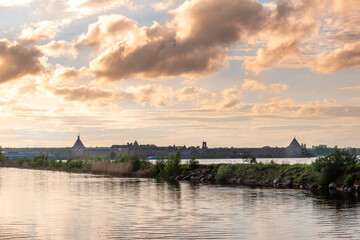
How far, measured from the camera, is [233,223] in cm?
2639

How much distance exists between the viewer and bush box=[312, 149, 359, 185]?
5059 cm

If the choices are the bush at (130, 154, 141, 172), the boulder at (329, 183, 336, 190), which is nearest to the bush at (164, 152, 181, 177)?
the bush at (130, 154, 141, 172)

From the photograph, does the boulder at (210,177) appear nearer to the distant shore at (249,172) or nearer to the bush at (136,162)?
the distant shore at (249,172)

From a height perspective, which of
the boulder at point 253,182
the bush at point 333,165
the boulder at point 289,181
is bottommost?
the boulder at point 253,182

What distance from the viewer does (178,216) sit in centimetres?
2925

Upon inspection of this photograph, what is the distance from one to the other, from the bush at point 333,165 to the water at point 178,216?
7.17m

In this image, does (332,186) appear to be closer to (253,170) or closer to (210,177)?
(253,170)

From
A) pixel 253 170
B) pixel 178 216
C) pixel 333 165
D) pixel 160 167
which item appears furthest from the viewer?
pixel 160 167

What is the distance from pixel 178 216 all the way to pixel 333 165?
27.2 m

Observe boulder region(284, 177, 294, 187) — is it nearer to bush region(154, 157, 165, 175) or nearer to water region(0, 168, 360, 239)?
water region(0, 168, 360, 239)

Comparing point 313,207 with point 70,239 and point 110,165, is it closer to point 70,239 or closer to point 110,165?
point 70,239

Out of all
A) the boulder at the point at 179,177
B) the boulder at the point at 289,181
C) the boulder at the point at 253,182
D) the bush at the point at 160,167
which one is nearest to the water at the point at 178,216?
the boulder at the point at 289,181

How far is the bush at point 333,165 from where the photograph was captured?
1992 inches

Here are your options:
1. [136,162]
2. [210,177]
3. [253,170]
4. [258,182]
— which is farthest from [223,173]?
[136,162]
